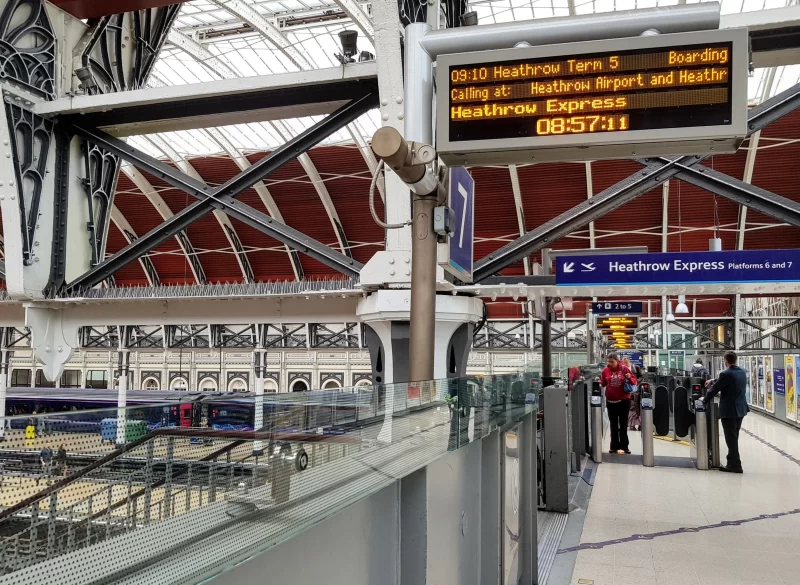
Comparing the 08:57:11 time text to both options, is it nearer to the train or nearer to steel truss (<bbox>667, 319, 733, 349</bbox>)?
the train

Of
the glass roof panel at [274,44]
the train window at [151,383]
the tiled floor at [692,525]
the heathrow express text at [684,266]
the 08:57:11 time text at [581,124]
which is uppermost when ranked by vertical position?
the glass roof panel at [274,44]

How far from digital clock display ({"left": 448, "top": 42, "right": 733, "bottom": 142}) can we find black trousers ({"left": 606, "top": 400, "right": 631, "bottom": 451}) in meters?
8.79

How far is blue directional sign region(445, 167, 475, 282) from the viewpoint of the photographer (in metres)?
4.73

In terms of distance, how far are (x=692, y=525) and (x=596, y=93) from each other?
17.2 ft

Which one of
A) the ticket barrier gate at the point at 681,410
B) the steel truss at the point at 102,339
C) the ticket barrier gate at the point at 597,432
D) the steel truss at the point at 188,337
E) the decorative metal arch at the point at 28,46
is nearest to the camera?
the decorative metal arch at the point at 28,46

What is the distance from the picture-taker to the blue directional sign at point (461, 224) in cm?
473

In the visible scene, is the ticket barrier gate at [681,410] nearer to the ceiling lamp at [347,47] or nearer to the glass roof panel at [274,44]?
the ceiling lamp at [347,47]

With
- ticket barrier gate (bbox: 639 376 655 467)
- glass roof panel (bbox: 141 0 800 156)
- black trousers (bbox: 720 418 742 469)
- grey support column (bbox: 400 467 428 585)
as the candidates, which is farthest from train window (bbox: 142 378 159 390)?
grey support column (bbox: 400 467 428 585)

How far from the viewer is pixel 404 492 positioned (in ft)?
9.04

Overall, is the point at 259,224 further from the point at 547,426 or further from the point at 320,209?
the point at 320,209

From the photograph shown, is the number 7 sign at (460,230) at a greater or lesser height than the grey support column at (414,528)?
greater

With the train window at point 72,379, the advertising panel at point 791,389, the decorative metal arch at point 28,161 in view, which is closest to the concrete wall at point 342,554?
the decorative metal arch at point 28,161

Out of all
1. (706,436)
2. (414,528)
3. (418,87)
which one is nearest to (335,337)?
(706,436)

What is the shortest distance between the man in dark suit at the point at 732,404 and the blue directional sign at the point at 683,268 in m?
3.89
